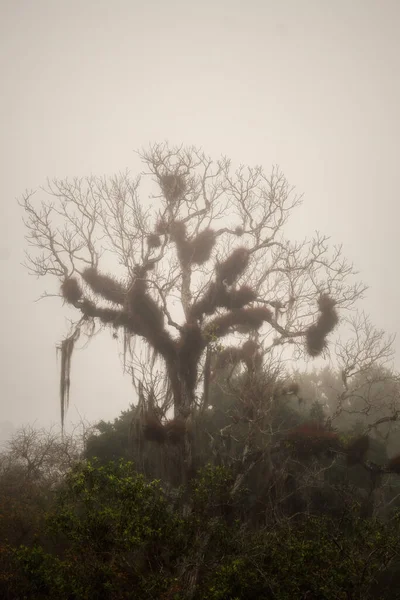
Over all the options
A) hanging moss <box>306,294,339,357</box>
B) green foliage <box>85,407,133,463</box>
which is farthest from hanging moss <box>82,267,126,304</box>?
hanging moss <box>306,294,339,357</box>

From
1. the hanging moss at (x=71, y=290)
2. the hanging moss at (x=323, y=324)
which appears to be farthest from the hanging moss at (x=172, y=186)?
the hanging moss at (x=323, y=324)

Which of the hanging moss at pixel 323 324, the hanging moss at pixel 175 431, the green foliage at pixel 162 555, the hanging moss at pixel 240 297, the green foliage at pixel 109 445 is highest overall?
the hanging moss at pixel 240 297

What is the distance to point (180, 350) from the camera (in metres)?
13.8

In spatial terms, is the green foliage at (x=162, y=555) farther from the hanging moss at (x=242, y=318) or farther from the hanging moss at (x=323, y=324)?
the hanging moss at (x=242, y=318)

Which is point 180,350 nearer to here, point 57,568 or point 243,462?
point 243,462

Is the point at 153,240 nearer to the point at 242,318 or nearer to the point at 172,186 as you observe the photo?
the point at 172,186

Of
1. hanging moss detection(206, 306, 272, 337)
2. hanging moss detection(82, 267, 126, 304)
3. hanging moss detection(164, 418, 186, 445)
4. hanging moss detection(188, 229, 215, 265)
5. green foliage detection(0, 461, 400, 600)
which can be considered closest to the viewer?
green foliage detection(0, 461, 400, 600)

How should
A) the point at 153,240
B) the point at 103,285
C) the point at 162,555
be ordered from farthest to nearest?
the point at 153,240 < the point at 103,285 < the point at 162,555

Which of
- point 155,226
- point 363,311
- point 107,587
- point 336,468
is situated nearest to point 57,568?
point 107,587

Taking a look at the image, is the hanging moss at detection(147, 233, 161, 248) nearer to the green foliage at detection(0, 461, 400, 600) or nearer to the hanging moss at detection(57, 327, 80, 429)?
the hanging moss at detection(57, 327, 80, 429)

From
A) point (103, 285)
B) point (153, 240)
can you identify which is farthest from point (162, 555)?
Answer: point (153, 240)

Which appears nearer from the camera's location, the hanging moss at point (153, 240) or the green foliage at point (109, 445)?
the hanging moss at point (153, 240)

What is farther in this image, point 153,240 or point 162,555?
point 153,240

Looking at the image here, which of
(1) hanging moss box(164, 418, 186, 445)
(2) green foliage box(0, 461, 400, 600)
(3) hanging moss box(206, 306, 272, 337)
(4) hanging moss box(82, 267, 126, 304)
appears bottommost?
(2) green foliage box(0, 461, 400, 600)
